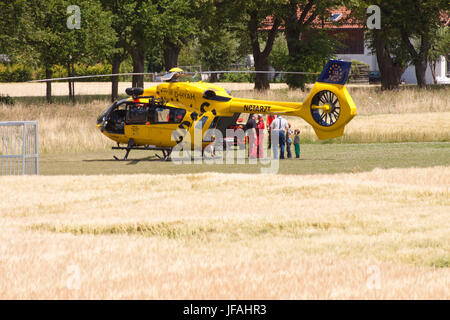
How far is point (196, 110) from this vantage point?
89.9 feet

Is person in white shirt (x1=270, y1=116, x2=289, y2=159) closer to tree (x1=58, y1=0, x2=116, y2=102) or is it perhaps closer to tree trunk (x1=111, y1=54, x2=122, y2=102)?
tree (x1=58, y1=0, x2=116, y2=102)

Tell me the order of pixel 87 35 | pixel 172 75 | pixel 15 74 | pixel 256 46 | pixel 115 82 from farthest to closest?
1. pixel 15 74
2. pixel 256 46
3. pixel 115 82
4. pixel 87 35
5. pixel 172 75

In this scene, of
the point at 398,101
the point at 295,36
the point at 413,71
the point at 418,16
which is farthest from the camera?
the point at 413,71

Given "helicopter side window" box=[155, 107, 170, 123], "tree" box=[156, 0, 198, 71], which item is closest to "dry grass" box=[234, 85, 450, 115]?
"tree" box=[156, 0, 198, 71]

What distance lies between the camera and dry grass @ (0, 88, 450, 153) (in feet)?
112

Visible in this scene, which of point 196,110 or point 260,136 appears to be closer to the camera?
point 196,110

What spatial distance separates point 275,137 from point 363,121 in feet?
41.8

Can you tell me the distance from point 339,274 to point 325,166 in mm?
15451

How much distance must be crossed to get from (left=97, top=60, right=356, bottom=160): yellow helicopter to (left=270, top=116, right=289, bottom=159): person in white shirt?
56cm

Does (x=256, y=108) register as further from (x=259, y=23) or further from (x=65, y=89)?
(x=65, y=89)

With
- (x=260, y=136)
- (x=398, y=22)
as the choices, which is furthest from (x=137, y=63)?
(x=260, y=136)

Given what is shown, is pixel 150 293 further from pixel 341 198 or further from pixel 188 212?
pixel 341 198
